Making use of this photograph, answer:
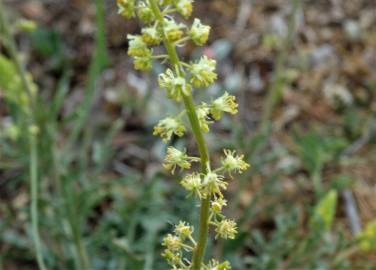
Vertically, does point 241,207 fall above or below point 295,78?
below

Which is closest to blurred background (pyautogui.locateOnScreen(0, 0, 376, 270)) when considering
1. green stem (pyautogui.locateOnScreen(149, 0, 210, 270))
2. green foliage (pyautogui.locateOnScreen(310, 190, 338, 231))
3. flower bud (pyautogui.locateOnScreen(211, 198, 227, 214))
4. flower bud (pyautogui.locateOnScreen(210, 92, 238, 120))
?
green foliage (pyautogui.locateOnScreen(310, 190, 338, 231))

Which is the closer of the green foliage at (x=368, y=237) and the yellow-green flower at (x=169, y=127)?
the yellow-green flower at (x=169, y=127)

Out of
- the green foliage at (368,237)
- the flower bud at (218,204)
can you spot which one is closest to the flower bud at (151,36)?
the flower bud at (218,204)

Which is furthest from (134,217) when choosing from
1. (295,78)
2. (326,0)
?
(326,0)

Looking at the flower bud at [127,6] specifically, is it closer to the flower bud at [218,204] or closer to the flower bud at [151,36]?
the flower bud at [151,36]

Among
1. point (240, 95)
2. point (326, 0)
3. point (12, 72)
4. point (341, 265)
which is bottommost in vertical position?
point (341, 265)

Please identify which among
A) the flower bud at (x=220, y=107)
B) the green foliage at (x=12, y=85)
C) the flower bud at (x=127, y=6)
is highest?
the green foliage at (x=12, y=85)

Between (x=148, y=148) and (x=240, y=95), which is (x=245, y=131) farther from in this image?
(x=148, y=148)

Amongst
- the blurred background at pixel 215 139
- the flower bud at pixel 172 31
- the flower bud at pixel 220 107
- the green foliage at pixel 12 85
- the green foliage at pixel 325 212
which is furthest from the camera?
the blurred background at pixel 215 139

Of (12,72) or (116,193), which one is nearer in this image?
(12,72)
